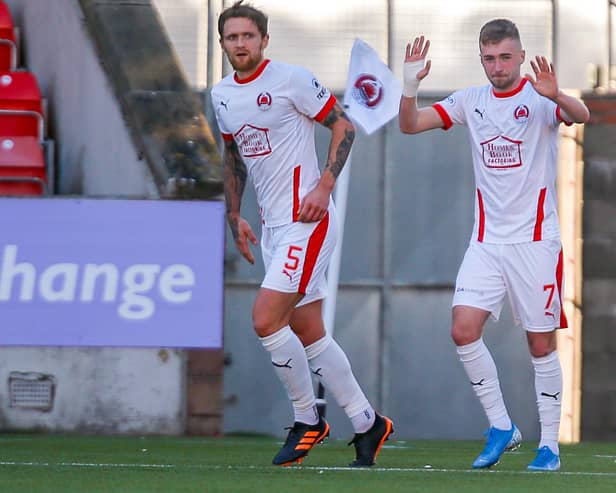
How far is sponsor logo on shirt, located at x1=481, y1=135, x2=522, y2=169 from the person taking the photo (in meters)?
6.74

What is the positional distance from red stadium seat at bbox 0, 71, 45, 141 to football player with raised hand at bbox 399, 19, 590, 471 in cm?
575

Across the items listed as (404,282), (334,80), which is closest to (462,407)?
(404,282)

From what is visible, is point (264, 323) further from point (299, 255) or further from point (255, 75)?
point (255, 75)

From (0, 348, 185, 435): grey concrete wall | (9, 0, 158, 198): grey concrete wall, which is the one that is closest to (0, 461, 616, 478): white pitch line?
(0, 348, 185, 435): grey concrete wall

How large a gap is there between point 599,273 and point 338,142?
6235 mm

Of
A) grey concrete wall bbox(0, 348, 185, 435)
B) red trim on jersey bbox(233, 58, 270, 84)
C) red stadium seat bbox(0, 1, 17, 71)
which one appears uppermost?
red stadium seat bbox(0, 1, 17, 71)

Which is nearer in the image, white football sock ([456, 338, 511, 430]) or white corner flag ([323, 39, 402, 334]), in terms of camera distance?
white football sock ([456, 338, 511, 430])

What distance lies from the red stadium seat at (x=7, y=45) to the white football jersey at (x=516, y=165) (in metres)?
6.76

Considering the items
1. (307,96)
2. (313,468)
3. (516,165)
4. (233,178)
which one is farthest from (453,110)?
(313,468)

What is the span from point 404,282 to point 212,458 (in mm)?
5113

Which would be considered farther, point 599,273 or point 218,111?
point 599,273

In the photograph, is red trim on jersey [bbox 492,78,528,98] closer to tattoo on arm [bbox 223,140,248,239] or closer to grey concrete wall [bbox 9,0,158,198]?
tattoo on arm [bbox 223,140,248,239]

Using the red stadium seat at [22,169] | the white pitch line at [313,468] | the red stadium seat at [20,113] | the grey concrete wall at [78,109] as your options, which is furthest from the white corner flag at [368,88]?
the white pitch line at [313,468]

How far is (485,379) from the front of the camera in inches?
270
